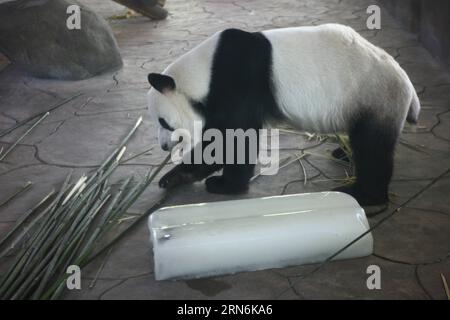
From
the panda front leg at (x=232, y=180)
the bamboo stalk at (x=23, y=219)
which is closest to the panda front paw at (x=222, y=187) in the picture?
the panda front leg at (x=232, y=180)

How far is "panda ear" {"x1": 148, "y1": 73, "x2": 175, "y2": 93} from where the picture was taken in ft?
9.77

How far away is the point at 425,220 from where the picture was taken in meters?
2.96

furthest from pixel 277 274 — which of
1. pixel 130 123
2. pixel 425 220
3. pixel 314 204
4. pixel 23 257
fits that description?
pixel 130 123

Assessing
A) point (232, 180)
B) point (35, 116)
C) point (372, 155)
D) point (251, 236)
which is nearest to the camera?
point (251, 236)

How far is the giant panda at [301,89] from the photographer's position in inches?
118

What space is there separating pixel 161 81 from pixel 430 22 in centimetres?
309

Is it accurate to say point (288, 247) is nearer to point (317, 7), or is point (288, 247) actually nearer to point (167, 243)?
point (167, 243)

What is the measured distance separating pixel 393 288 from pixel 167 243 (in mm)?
894

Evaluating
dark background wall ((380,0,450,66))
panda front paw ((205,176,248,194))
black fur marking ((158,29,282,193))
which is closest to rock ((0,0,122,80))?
panda front paw ((205,176,248,194))

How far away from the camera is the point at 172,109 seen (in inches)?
122

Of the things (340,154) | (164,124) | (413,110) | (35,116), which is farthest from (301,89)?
(35,116)

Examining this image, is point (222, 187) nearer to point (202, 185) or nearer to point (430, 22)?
point (202, 185)

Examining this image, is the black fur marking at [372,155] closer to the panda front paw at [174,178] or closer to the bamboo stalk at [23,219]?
the panda front paw at [174,178]

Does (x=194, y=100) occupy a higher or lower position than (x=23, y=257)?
higher
